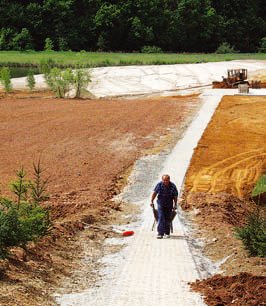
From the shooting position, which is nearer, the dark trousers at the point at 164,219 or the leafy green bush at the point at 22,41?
the dark trousers at the point at 164,219

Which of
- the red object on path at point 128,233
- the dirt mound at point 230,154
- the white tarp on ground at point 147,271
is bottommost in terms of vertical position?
the dirt mound at point 230,154

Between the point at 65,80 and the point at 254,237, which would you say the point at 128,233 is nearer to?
the point at 254,237

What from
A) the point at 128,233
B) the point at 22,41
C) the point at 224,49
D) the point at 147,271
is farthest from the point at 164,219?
the point at 22,41

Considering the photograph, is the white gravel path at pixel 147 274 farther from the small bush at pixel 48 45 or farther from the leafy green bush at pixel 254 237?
the small bush at pixel 48 45

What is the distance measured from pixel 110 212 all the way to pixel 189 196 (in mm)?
3136

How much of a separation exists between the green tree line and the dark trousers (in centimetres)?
8272

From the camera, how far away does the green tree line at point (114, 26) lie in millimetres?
99250

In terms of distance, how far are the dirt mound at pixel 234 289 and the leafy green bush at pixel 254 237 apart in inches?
67.1

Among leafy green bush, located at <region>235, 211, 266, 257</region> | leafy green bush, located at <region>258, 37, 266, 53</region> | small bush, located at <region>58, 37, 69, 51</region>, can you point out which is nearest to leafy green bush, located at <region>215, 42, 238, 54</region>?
leafy green bush, located at <region>258, 37, 266, 53</region>

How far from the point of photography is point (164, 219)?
1563 cm

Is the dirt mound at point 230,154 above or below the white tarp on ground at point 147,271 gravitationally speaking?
below

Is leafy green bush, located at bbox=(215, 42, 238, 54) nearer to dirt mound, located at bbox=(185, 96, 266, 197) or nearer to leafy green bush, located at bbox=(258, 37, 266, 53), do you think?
leafy green bush, located at bbox=(258, 37, 266, 53)

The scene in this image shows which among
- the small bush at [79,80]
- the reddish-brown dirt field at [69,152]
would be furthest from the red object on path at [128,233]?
the small bush at [79,80]

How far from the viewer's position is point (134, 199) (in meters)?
20.4
